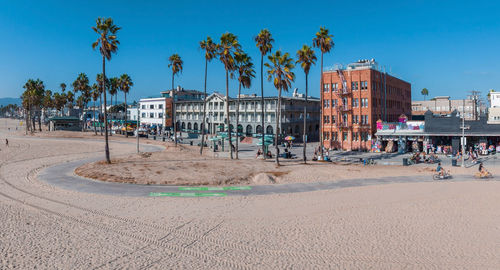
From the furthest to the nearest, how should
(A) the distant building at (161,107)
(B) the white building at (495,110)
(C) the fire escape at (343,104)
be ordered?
(A) the distant building at (161,107) < (B) the white building at (495,110) < (C) the fire escape at (343,104)

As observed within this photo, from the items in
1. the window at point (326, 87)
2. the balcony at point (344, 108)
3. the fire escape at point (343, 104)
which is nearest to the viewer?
the fire escape at point (343, 104)

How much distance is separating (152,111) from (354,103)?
72.8 metres

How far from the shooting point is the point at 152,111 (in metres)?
111

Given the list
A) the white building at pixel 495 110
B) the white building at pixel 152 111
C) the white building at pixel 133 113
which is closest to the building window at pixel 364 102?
the white building at pixel 495 110

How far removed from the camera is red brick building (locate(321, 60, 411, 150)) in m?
56.4

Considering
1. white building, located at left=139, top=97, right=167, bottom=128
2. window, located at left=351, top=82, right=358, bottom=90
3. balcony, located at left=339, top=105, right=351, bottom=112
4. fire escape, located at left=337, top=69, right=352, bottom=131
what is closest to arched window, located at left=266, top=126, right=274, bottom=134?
fire escape, located at left=337, top=69, right=352, bottom=131

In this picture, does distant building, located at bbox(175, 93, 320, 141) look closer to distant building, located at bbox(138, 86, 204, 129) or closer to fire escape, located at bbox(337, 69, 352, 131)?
distant building, located at bbox(138, 86, 204, 129)

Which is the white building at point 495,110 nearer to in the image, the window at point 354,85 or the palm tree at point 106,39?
the window at point 354,85

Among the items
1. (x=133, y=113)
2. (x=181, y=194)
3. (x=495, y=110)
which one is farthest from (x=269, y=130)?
(x=133, y=113)

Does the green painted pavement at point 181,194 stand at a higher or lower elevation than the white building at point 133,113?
lower

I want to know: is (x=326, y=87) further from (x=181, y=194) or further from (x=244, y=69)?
(x=181, y=194)

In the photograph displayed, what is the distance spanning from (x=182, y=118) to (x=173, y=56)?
4498 centimetres

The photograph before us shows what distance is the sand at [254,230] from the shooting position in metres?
14.1

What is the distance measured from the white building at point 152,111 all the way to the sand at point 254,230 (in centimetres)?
8199
